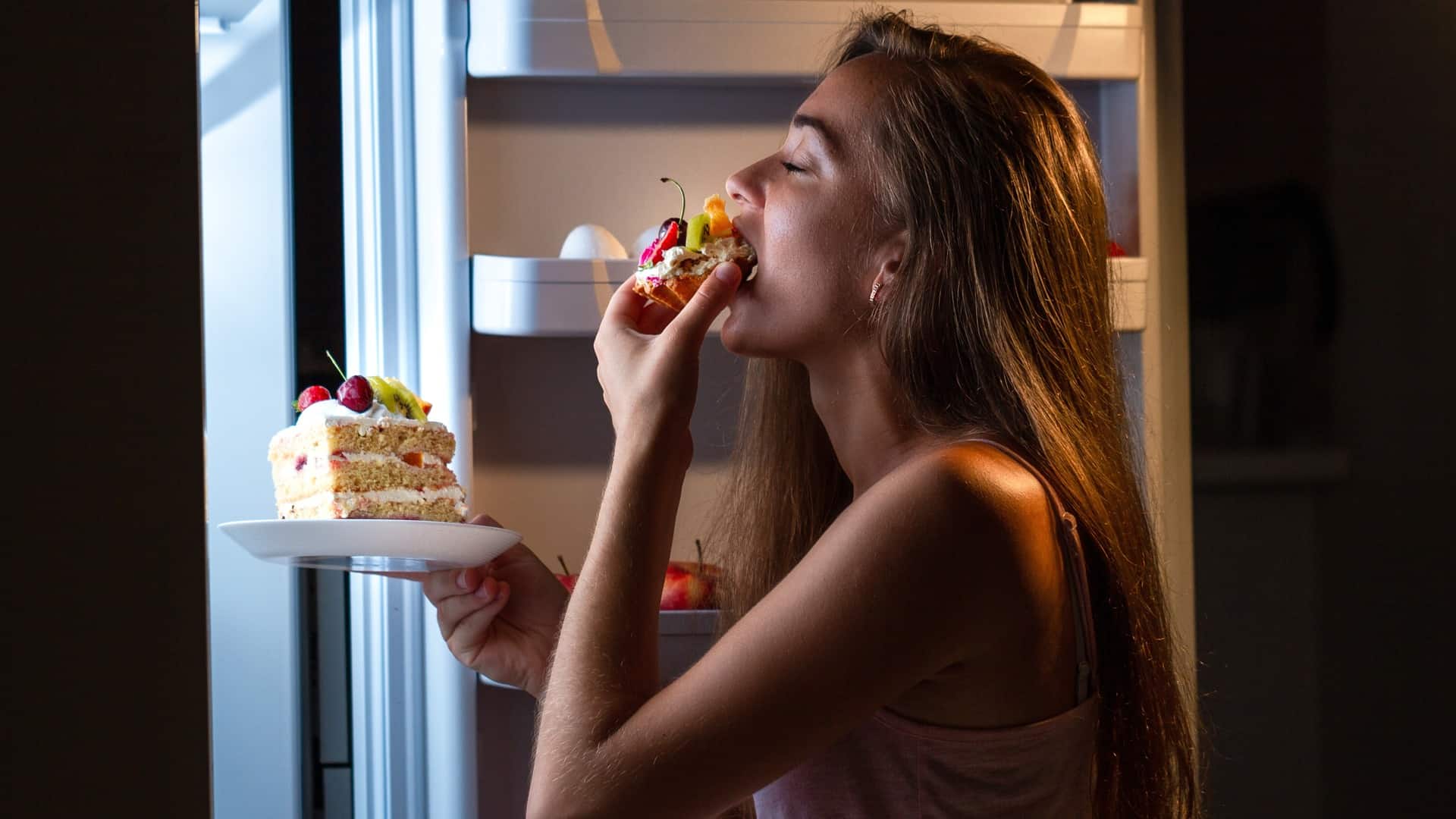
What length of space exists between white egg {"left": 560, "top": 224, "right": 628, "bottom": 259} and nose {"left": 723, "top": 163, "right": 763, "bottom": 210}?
323 mm

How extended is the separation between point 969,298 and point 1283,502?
67 centimetres

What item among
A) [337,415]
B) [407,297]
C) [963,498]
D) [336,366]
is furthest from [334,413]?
[963,498]

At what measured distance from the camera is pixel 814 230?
3.27 ft

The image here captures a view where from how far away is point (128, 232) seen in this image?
234 mm

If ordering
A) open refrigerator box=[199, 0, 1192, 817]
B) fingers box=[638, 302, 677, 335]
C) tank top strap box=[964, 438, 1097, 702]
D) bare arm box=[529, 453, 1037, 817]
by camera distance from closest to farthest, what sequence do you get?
bare arm box=[529, 453, 1037, 817] < tank top strap box=[964, 438, 1097, 702] < fingers box=[638, 302, 677, 335] < open refrigerator box=[199, 0, 1192, 817]

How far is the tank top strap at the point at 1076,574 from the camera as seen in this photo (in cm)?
91

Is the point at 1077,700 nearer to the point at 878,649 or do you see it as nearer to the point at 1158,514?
the point at 878,649

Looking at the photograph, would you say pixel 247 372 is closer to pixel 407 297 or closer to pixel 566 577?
pixel 407 297

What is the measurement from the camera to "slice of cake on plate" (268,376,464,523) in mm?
1193

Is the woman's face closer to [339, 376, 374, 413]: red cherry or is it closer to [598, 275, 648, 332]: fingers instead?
[598, 275, 648, 332]: fingers

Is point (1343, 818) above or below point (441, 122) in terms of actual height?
below

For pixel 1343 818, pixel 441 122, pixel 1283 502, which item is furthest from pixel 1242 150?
pixel 441 122

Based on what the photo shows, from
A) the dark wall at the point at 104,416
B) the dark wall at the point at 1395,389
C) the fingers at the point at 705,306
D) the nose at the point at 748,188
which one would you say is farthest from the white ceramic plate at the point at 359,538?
the dark wall at the point at 1395,389

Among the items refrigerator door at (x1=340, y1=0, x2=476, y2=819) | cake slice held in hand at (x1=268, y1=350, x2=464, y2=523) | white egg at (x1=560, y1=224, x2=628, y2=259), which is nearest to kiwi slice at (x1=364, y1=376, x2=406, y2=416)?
cake slice held in hand at (x1=268, y1=350, x2=464, y2=523)
